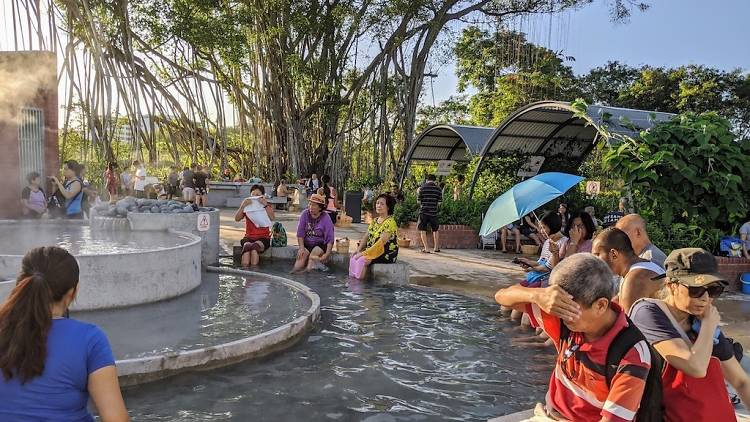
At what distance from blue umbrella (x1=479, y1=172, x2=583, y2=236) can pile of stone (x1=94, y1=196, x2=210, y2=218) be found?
518cm

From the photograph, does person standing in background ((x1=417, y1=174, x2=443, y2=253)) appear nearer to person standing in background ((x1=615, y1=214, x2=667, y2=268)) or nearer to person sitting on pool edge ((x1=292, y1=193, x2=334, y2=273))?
person sitting on pool edge ((x1=292, y1=193, x2=334, y2=273))

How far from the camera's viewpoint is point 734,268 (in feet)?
30.8

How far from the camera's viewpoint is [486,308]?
7.63 meters

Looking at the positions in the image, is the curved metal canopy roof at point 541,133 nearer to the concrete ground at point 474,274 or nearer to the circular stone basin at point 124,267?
the concrete ground at point 474,274

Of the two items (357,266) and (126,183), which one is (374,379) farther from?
(126,183)

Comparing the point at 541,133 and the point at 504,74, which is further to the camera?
the point at 504,74

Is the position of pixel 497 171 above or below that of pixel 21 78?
below

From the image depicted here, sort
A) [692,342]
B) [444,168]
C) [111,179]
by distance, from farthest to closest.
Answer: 1. [444,168]
2. [111,179]
3. [692,342]

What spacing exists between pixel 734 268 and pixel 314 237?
21.3ft

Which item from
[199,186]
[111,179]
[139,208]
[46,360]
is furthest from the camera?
[199,186]

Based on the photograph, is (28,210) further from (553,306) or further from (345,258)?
(553,306)

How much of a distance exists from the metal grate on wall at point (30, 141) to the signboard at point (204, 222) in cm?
533

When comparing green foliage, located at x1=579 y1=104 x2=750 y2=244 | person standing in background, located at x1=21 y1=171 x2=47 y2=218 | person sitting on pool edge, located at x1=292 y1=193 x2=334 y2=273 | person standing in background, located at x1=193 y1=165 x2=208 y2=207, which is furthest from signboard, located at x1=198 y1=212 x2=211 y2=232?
person standing in background, located at x1=193 y1=165 x2=208 y2=207

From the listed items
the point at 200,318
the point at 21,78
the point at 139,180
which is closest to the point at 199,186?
the point at 139,180
